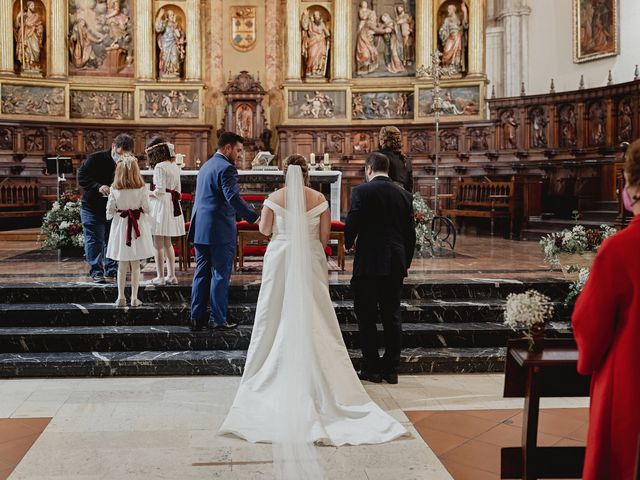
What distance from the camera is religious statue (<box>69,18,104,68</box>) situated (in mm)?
15664

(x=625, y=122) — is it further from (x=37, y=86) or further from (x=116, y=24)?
(x=37, y=86)

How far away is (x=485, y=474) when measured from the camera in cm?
384

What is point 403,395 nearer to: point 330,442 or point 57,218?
point 330,442

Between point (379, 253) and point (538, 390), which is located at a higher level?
point (379, 253)

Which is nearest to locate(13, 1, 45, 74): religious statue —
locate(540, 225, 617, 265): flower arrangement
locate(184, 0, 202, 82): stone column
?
→ locate(184, 0, 202, 82): stone column

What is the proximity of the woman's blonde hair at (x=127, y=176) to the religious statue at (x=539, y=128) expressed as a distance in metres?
10.5

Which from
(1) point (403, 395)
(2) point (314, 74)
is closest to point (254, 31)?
(2) point (314, 74)

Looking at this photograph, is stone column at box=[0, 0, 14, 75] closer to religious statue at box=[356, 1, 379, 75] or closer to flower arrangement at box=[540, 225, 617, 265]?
religious statue at box=[356, 1, 379, 75]

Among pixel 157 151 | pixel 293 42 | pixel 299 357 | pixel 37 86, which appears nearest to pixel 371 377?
pixel 299 357

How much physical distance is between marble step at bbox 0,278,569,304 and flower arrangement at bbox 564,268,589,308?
345mm

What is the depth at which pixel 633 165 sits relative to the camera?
2.32 m

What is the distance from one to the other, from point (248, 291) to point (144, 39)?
10.1m

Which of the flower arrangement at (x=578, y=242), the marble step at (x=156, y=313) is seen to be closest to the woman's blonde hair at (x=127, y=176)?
the marble step at (x=156, y=313)

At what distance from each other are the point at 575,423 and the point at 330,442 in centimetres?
167
